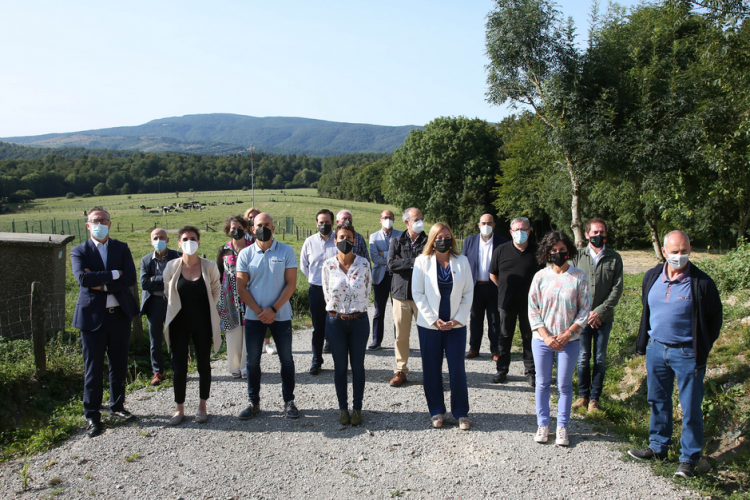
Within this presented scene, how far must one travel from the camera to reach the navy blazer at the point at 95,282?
17.0 feet

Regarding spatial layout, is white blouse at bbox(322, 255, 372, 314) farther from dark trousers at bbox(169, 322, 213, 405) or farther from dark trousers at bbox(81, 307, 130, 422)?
dark trousers at bbox(81, 307, 130, 422)

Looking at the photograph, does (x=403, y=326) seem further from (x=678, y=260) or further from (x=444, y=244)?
(x=678, y=260)

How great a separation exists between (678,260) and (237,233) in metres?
5.26

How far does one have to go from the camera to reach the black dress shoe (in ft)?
16.8

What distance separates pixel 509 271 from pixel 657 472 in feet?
9.22

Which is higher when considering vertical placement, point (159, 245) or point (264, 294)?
point (159, 245)

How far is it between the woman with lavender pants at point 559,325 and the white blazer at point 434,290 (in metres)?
0.69

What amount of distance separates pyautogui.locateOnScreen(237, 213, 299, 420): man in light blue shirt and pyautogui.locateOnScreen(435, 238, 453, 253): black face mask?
163 cm

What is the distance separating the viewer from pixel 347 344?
528cm

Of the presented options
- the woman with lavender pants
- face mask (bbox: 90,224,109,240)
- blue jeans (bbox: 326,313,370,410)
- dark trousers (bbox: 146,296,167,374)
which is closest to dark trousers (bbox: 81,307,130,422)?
face mask (bbox: 90,224,109,240)

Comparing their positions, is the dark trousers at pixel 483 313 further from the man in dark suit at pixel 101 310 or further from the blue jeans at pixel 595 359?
the man in dark suit at pixel 101 310

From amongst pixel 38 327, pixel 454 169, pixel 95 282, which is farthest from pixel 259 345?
pixel 454 169

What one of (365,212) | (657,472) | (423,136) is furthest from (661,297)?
(365,212)

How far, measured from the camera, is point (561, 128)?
21.4m
